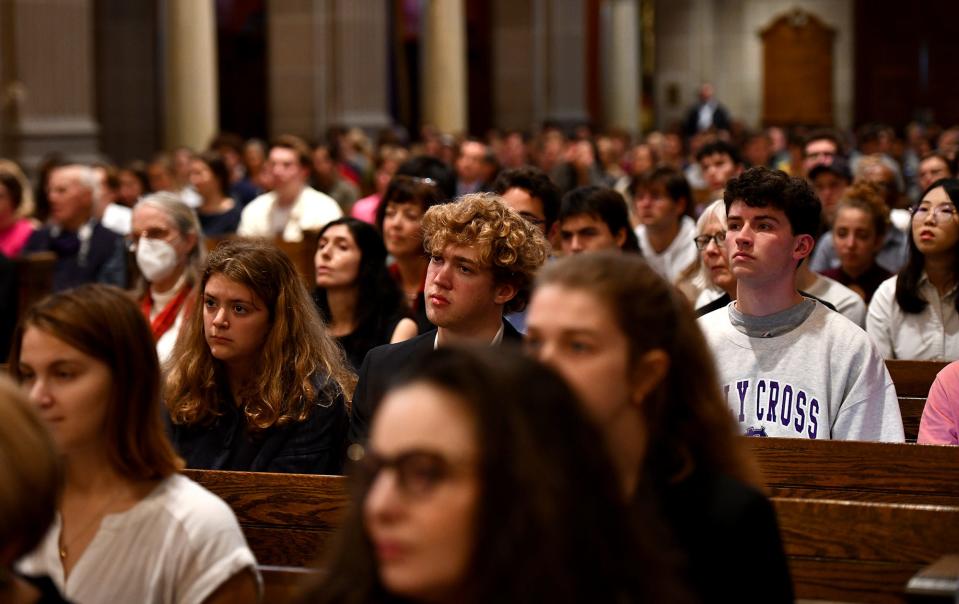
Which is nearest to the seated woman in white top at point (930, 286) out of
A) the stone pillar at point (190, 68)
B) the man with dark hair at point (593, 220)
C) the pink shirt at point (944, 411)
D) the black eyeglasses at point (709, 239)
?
the black eyeglasses at point (709, 239)

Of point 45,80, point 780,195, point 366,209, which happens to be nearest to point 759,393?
point 780,195

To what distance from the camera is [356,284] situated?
723cm

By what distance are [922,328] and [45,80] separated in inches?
426

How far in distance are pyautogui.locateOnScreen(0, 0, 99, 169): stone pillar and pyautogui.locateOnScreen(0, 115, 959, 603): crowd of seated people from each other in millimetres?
3888

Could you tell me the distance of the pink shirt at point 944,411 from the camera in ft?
17.1

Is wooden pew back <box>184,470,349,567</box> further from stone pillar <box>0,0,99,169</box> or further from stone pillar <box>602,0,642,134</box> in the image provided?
stone pillar <box>602,0,642,134</box>

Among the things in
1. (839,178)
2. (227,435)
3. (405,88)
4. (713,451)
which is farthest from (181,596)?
(405,88)

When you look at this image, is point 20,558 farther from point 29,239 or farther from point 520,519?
point 29,239

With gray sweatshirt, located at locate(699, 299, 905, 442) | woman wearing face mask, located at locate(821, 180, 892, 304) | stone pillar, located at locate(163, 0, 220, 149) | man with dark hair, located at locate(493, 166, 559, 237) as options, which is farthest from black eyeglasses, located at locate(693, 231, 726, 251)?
stone pillar, located at locate(163, 0, 220, 149)

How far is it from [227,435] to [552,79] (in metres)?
25.7

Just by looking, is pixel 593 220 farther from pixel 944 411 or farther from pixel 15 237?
pixel 15 237

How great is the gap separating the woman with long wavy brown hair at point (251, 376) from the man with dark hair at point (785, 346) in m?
1.45

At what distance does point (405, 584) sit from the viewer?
2363 mm

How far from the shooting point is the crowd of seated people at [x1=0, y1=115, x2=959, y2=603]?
2.37 metres
